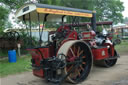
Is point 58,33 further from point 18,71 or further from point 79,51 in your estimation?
point 18,71

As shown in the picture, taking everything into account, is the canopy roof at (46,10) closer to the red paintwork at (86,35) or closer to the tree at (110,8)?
the red paintwork at (86,35)

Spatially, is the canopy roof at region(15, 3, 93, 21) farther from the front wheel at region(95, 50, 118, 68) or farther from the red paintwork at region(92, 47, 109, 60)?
the front wheel at region(95, 50, 118, 68)

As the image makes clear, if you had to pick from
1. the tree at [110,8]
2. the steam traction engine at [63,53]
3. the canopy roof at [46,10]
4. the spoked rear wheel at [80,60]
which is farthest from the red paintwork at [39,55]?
the tree at [110,8]

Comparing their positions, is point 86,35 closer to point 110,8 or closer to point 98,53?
point 98,53

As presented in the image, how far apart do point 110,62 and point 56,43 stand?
9.19 ft

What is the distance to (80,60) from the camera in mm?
4207

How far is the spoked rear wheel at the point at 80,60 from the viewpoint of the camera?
415cm

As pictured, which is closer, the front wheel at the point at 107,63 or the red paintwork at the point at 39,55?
the red paintwork at the point at 39,55

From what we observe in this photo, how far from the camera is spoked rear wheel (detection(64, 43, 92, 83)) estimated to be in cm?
415

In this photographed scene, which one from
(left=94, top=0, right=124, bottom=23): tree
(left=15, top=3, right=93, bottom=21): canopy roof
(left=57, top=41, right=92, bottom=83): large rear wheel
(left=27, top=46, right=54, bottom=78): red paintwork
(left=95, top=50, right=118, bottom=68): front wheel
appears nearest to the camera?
(left=15, top=3, right=93, bottom=21): canopy roof

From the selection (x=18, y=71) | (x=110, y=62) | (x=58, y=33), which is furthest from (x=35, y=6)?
(x=110, y=62)

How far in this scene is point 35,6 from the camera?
3600 millimetres

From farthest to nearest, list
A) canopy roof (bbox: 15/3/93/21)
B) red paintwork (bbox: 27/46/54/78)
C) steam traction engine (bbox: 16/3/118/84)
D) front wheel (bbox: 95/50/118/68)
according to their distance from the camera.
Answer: front wheel (bbox: 95/50/118/68)
red paintwork (bbox: 27/46/54/78)
steam traction engine (bbox: 16/3/118/84)
canopy roof (bbox: 15/3/93/21)

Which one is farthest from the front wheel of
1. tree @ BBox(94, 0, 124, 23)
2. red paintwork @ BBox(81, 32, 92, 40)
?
tree @ BBox(94, 0, 124, 23)
